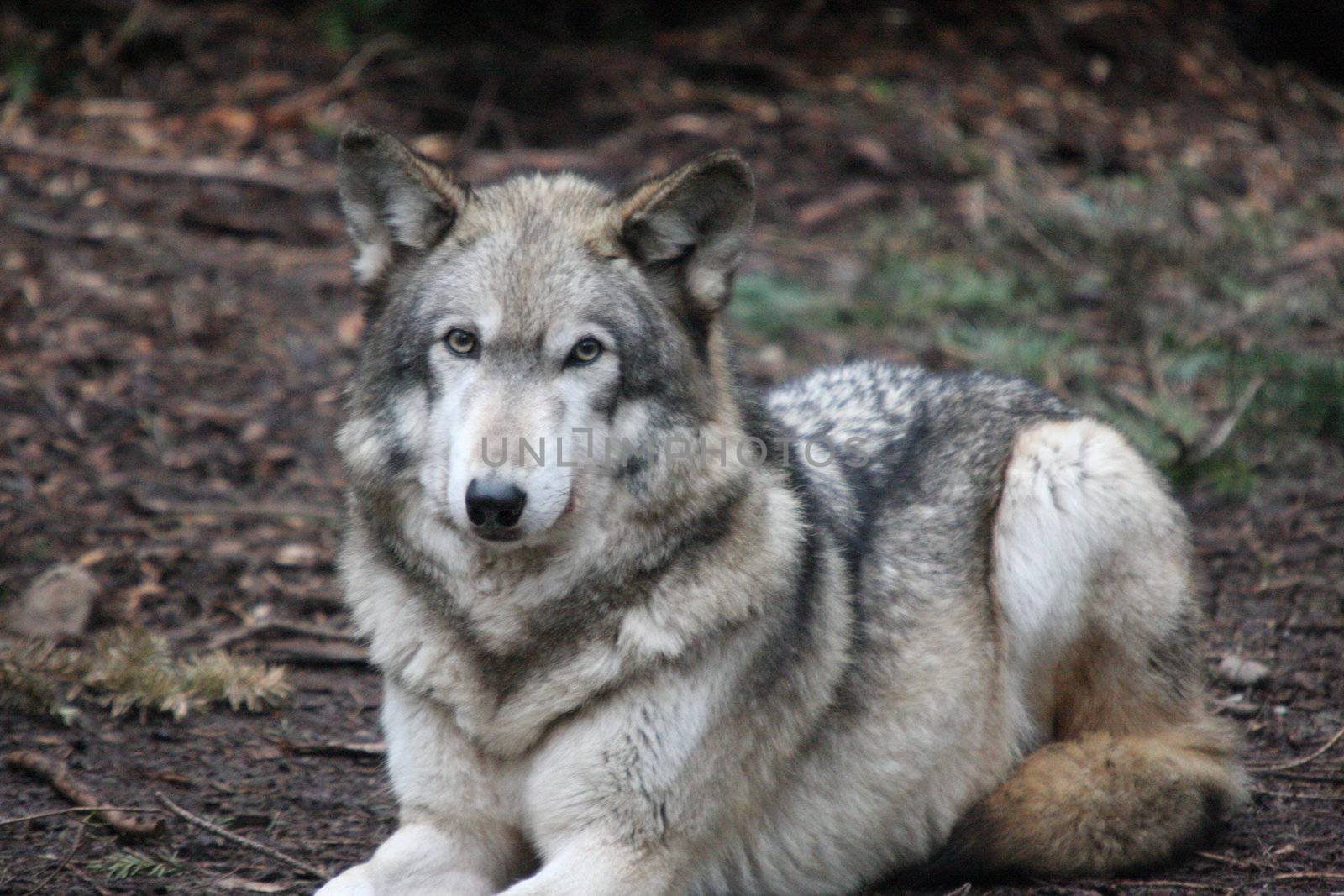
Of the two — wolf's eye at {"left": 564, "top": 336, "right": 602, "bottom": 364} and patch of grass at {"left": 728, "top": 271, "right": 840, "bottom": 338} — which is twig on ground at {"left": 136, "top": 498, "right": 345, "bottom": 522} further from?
wolf's eye at {"left": 564, "top": 336, "right": 602, "bottom": 364}

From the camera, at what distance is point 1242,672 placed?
5953mm

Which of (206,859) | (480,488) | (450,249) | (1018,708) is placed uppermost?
(450,249)

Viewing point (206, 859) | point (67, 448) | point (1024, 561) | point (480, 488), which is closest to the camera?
point (480, 488)

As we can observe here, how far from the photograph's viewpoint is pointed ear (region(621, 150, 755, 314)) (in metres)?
4.12

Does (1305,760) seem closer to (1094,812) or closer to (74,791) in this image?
(1094,812)

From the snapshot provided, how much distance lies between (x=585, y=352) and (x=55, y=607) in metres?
3.42

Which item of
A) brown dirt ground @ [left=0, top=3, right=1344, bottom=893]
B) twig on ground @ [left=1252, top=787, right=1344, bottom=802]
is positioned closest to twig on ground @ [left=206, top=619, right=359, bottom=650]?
brown dirt ground @ [left=0, top=3, right=1344, bottom=893]

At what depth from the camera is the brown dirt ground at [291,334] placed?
500cm

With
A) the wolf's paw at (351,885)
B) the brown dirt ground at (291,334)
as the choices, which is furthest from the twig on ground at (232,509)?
the wolf's paw at (351,885)

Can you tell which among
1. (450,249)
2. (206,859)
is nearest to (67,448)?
(206,859)

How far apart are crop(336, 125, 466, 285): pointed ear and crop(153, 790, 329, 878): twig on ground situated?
196 cm

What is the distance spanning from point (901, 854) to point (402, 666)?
1.88 metres

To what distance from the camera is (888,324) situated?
9.56 meters

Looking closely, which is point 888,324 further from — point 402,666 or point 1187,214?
point 402,666
